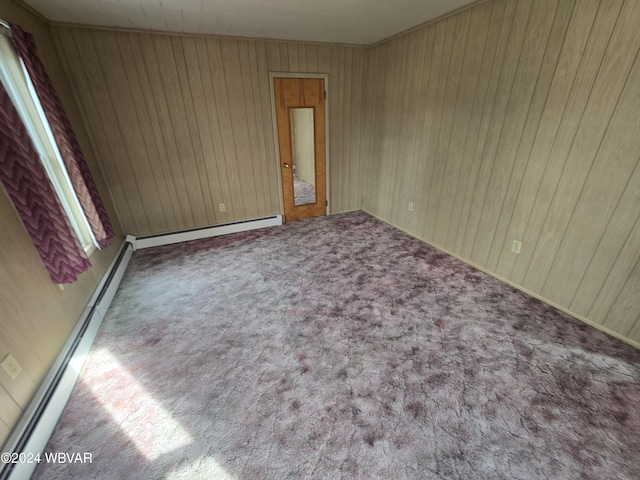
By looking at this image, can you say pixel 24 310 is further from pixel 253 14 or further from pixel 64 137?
pixel 253 14

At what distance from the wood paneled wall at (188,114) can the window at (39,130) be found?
89 cm

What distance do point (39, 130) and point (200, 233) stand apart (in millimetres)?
1887

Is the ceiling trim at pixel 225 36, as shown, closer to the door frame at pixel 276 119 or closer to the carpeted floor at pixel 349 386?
the door frame at pixel 276 119

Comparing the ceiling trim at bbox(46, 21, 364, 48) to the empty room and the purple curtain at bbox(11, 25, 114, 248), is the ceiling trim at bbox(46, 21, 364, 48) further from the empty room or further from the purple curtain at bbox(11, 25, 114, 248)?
the purple curtain at bbox(11, 25, 114, 248)

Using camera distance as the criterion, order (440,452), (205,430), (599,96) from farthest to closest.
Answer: (599,96) → (205,430) → (440,452)

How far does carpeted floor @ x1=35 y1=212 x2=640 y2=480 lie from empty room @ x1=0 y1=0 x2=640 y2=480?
0.01 m

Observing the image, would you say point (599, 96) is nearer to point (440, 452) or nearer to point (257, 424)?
point (440, 452)

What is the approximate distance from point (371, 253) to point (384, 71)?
8.10 ft

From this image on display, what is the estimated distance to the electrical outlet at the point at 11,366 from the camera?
1396mm

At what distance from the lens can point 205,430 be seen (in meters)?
1.51

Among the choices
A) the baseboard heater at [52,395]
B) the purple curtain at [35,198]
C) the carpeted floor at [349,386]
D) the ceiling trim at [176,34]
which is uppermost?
the ceiling trim at [176,34]

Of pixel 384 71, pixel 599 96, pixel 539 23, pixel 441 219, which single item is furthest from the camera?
pixel 384 71

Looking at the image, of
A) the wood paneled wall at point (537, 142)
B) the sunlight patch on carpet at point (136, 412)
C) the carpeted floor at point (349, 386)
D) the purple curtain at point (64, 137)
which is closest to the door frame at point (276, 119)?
the wood paneled wall at point (537, 142)

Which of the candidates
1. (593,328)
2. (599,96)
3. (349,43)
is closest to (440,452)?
(593,328)
